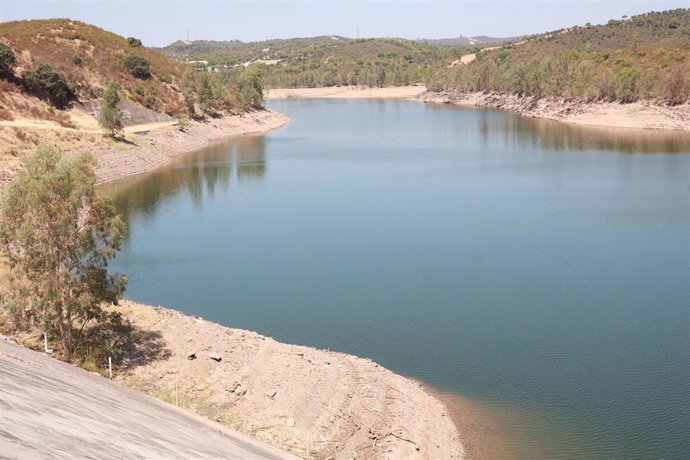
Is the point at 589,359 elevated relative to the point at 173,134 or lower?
lower

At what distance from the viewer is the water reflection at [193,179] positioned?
60.3 metres

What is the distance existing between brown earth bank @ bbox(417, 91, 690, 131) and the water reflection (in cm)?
6158

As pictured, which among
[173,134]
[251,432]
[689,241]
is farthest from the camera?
[173,134]

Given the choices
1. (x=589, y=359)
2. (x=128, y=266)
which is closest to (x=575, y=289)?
(x=589, y=359)

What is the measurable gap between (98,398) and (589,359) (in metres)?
20.4

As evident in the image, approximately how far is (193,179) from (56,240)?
50174mm

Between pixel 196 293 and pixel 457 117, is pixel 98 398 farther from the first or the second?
pixel 457 117

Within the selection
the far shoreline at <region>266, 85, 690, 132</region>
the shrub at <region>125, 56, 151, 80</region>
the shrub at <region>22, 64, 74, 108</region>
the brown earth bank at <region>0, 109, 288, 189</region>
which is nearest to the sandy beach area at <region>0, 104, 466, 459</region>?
the brown earth bank at <region>0, 109, 288, 189</region>

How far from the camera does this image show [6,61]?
77.3m

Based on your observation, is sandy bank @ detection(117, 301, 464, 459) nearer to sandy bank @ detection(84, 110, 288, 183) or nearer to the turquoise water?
the turquoise water

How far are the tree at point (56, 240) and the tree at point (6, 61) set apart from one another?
63.8 meters

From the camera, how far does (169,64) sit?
4700 inches

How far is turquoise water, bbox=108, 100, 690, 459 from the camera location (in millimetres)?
25359

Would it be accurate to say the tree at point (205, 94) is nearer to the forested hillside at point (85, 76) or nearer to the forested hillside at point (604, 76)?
the forested hillside at point (85, 76)
